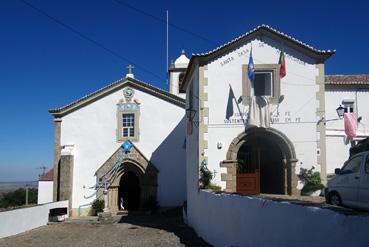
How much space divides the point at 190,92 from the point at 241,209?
9.74 m

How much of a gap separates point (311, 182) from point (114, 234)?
762 centimetres

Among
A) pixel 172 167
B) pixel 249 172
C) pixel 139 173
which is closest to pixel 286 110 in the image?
pixel 249 172

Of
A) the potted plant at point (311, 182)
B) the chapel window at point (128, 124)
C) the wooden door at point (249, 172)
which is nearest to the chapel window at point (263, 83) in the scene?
the wooden door at point (249, 172)

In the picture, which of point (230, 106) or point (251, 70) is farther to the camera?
point (230, 106)

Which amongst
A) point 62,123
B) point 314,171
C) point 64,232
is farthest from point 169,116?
point 314,171

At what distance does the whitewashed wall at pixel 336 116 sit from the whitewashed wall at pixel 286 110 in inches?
166

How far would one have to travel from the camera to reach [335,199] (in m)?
9.66

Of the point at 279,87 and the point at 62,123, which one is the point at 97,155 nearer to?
the point at 62,123

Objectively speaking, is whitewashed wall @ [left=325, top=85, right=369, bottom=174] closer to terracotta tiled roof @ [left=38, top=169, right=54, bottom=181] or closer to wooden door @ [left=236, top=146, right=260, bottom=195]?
wooden door @ [left=236, top=146, right=260, bottom=195]

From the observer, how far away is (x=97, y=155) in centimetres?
2383

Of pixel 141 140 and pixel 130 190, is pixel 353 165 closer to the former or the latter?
pixel 141 140

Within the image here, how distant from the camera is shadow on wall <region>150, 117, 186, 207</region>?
23.5 m

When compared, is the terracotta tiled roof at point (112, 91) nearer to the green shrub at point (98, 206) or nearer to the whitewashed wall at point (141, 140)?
the whitewashed wall at point (141, 140)

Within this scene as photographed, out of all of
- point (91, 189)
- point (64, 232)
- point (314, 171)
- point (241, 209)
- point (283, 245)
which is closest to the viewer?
point (283, 245)
